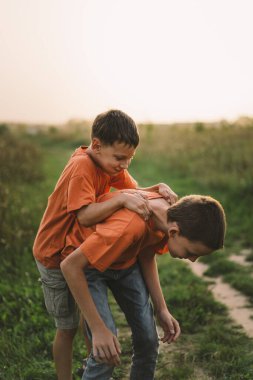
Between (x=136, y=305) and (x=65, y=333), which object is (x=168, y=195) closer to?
(x=136, y=305)

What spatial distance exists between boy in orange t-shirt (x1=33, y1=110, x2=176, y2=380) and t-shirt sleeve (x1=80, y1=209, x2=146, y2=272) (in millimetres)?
80

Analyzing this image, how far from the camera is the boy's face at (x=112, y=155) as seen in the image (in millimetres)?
2467

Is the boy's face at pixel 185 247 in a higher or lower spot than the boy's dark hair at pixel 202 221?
lower

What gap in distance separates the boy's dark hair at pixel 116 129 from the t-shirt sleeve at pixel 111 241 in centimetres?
47

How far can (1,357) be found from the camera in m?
3.38

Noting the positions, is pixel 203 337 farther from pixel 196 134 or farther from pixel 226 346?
pixel 196 134

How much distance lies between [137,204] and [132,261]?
1.32 ft

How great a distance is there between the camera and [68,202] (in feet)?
7.76

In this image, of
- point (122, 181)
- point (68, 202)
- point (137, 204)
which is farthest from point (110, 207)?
point (122, 181)

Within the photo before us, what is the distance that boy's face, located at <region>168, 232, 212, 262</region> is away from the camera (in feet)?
7.43

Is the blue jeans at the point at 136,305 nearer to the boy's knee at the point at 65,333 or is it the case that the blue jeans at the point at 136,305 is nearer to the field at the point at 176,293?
the boy's knee at the point at 65,333

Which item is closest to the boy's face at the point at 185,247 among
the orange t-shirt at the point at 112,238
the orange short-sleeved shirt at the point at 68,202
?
the orange t-shirt at the point at 112,238

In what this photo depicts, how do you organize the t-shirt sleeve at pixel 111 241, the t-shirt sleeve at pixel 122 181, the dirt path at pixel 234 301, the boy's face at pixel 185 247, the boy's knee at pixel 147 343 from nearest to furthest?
the t-shirt sleeve at pixel 111 241 < the boy's face at pixel 185 247 < the boy's knee at pixel 147 343 < the t-shirt sleeve at pixel 122 181 < the dirt path at pixel 234 301

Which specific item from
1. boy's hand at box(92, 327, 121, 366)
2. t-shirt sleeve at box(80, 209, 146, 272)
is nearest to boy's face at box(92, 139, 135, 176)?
t-shirt sleeve at box(80, 209, 146, 272)
